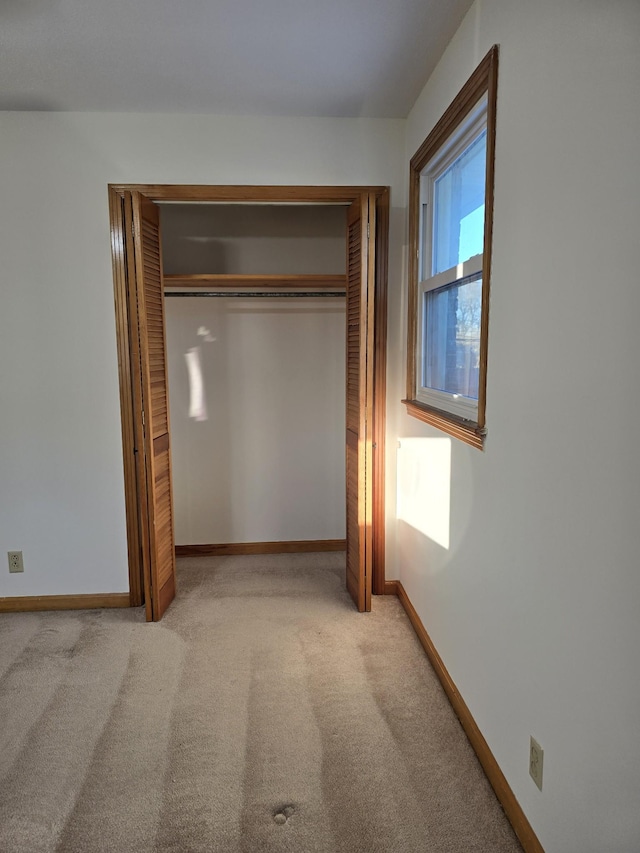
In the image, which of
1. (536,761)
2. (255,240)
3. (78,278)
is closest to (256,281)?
(255,240)

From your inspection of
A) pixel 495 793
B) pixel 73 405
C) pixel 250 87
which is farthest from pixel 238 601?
Result: pixel 250 87

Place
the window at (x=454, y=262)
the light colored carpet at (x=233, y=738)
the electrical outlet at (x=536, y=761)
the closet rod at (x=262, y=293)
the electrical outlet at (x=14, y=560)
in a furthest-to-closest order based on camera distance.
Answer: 1. the closet rod at (x=262, y=293)
2. the electrical outlet at (x=14, y=560)
3. the window at (x=454, y=262)
4. the light colored carpet at (x=233, y=738)
5. the electrical outlet at (x=536, y=761)

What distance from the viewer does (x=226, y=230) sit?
151 inches

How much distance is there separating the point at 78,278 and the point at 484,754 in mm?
2788

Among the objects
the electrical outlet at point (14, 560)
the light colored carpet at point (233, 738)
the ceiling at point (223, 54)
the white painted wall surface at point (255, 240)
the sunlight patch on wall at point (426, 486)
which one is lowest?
the light colored carpet at point (233, 738)

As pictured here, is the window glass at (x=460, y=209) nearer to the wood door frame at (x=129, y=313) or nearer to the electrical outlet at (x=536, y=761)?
the wood door frame at (x=129, y=313)

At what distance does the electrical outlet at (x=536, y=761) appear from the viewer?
58.7 inches

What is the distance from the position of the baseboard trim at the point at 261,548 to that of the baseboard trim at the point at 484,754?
1.22 m

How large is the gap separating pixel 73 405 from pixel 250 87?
1794mm

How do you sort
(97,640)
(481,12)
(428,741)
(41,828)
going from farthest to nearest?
(97,640) < (428,741) < (481,12) < (41,828)

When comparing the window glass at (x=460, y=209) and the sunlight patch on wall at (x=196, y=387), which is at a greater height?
the window glass at (x=460, y=209)

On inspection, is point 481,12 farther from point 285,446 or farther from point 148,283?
point 285,446

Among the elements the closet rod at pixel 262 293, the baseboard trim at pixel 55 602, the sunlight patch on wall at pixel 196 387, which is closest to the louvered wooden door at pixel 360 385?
the closet rod at pixel 262 293

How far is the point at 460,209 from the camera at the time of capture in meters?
2.38
